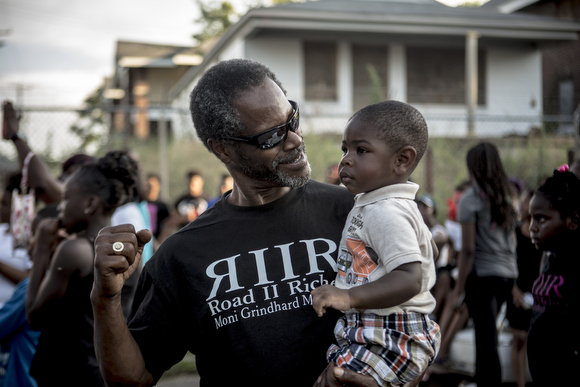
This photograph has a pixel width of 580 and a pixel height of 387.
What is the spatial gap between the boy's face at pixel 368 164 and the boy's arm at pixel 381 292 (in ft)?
1.29

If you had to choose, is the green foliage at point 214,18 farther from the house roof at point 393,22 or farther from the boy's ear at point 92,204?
the boy's ear at point 92,204

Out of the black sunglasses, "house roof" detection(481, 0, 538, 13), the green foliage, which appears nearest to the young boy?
the black sunglasses

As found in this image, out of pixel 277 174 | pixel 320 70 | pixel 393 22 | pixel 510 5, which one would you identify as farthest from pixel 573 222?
pixel 510 5

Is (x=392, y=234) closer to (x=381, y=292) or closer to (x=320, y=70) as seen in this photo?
(x=381, y=292)

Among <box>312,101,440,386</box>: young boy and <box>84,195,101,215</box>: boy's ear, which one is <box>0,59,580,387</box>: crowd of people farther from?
<box>84,195,101,215</box>: boy's ear

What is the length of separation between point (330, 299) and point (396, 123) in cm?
76

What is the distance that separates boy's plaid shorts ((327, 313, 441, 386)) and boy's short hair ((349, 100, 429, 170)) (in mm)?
635

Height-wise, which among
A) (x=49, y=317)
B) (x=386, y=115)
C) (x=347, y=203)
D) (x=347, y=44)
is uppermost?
(x=347, y=44)

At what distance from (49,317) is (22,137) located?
221 cm

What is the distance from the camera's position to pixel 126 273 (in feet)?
6.47

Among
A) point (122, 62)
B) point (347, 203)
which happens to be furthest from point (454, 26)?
point (122, 62)

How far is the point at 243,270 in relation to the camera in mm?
2166

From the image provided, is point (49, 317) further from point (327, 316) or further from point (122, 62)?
point (122, 62)

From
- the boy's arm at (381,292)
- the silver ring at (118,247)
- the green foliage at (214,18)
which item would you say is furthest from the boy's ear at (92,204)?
the green foliage at (214,18)
